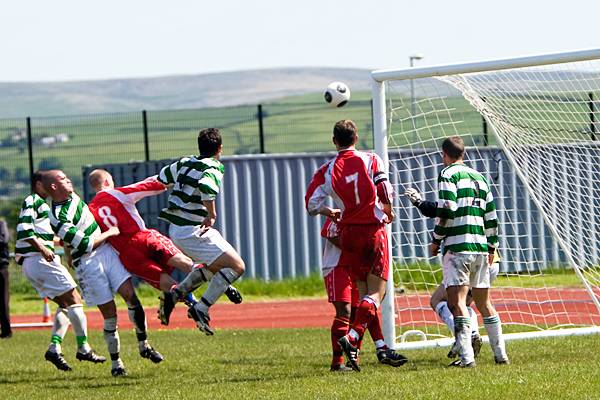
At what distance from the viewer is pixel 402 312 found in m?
18.3

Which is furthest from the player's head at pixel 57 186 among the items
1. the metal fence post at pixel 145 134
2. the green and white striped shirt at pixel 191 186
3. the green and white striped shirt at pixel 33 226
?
the metal fence post at pixel 145 134

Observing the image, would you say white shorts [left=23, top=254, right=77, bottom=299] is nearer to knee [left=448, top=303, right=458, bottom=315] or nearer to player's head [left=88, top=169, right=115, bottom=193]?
player's head [left=88, top=169, right=115, bottom=193]

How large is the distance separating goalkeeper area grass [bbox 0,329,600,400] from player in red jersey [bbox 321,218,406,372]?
0.19 meters

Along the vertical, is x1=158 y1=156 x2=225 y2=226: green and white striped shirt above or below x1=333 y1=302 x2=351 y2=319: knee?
above

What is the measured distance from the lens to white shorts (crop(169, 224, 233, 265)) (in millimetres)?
11859

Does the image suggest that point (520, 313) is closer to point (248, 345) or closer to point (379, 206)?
point (248, 345)

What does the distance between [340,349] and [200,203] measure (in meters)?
1.79

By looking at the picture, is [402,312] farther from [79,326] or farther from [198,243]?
[198,243]

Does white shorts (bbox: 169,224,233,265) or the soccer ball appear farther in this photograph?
the soccer ball

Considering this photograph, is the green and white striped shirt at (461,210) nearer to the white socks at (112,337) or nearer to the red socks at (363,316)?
the red socks at (363,316)

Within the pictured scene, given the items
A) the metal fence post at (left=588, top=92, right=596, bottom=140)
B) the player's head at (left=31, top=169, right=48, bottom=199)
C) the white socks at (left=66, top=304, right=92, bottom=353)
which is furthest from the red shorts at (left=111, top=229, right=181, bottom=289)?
the metal fence post at (left=588, top=92, right=596, bottom=140)

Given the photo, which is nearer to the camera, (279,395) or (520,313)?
(279,395)

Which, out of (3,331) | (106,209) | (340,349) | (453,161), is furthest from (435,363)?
(3,331)

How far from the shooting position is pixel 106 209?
12570 mm
